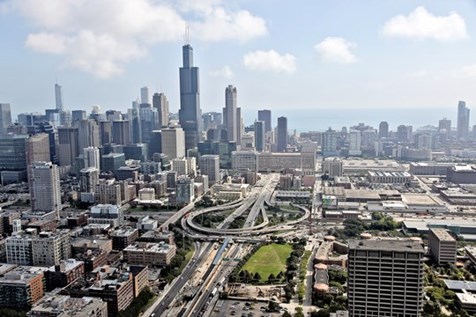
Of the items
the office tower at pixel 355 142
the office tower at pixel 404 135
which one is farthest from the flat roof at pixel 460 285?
the office tower at pixel 404 135

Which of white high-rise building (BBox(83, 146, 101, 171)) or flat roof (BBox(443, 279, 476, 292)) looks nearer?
flat roof (BBox(443, 279, 476, 292))

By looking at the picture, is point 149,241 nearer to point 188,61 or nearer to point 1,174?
point 1,174

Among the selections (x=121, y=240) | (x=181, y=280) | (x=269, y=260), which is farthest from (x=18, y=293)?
(x=269, y=260)

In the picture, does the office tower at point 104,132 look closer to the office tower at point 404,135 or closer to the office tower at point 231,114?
the office tower at point 231,114

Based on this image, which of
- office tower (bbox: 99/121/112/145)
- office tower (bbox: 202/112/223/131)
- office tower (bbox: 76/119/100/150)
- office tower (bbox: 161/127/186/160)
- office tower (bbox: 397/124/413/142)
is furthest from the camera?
office tower (bbox: 202/112/223/131)

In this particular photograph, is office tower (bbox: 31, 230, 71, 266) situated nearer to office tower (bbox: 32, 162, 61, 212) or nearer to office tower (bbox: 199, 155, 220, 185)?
office tower (bbox: 32, 162, 61, 212)

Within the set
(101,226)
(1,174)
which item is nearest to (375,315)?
(101,226)

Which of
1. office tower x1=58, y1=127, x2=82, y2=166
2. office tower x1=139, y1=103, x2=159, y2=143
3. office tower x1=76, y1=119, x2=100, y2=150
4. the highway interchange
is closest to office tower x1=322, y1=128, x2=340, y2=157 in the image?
office tower x1=139, y1=103, x2=159, y2=143

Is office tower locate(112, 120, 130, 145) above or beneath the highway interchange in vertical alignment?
above
